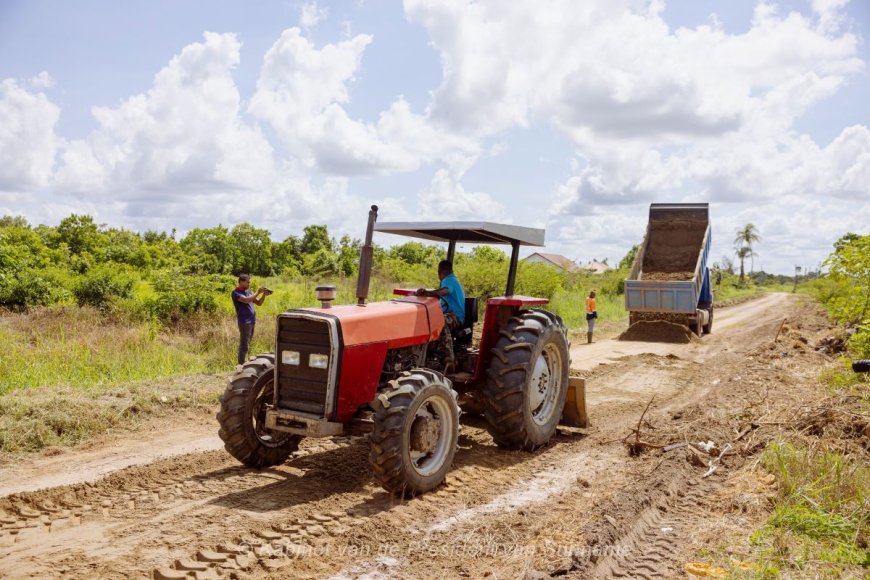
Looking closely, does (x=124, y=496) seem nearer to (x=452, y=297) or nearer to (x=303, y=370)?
(x=303, y=370)

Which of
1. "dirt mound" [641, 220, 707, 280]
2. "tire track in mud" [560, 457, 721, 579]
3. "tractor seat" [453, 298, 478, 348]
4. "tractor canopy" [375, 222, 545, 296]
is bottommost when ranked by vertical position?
"tire track in mud" [560, 457, 721, 579]

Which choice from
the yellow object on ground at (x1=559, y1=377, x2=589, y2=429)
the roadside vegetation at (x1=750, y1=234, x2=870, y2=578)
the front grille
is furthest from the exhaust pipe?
the roadside vegetation at (x1=750, y1=234, x2=870, y2=578)

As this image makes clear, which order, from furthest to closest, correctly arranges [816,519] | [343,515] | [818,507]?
[343,515] → [818,507] → [816,519]

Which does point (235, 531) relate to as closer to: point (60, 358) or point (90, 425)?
point (90, 425)

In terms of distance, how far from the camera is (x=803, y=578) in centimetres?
375

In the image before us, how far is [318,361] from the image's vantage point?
5.40 m

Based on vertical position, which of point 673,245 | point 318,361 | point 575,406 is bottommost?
point 575,406

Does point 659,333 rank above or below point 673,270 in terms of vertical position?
below

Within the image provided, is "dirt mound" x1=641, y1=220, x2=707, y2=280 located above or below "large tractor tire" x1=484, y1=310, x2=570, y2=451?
above

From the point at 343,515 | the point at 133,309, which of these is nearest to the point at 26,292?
the point at 133,309

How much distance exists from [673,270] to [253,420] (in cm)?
1453

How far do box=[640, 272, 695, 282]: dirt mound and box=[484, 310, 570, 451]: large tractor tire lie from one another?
11301 millimetres

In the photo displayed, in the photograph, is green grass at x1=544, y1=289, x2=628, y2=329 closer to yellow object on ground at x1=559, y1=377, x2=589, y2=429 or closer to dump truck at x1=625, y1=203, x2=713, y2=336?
dump truck at x1=625, y1=203, x2=713, y2=336

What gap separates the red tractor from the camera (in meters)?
5.19
